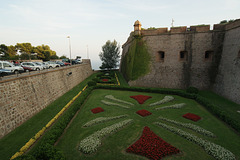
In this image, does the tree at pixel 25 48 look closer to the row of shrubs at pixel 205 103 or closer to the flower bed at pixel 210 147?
the row of shrubs at pixel 205 103

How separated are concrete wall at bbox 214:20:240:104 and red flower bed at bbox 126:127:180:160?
14651 millimetres

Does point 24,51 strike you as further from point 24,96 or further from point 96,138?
point 96,138

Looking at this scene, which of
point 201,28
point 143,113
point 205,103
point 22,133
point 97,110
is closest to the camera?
point 22,133

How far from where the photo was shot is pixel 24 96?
41.6 ft

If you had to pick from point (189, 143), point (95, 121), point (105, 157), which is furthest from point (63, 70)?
point (189, 143)

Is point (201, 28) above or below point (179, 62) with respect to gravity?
above

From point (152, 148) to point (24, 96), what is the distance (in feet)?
45.3

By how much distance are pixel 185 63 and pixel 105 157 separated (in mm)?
21064

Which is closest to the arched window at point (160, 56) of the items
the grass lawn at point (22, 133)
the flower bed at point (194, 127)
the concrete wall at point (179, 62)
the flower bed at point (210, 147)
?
the concrete wall at point (179, 62)

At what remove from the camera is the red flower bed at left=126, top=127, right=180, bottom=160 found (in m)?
7.27

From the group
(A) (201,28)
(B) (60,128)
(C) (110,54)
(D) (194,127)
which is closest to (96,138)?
(B) (60,128)

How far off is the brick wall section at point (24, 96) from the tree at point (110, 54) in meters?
26.8

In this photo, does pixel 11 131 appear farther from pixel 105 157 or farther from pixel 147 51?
pixel 147 51

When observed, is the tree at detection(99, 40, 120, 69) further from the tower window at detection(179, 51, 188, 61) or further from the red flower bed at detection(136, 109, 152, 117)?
the red flower bed at detection(136, 109, 152, 117)
